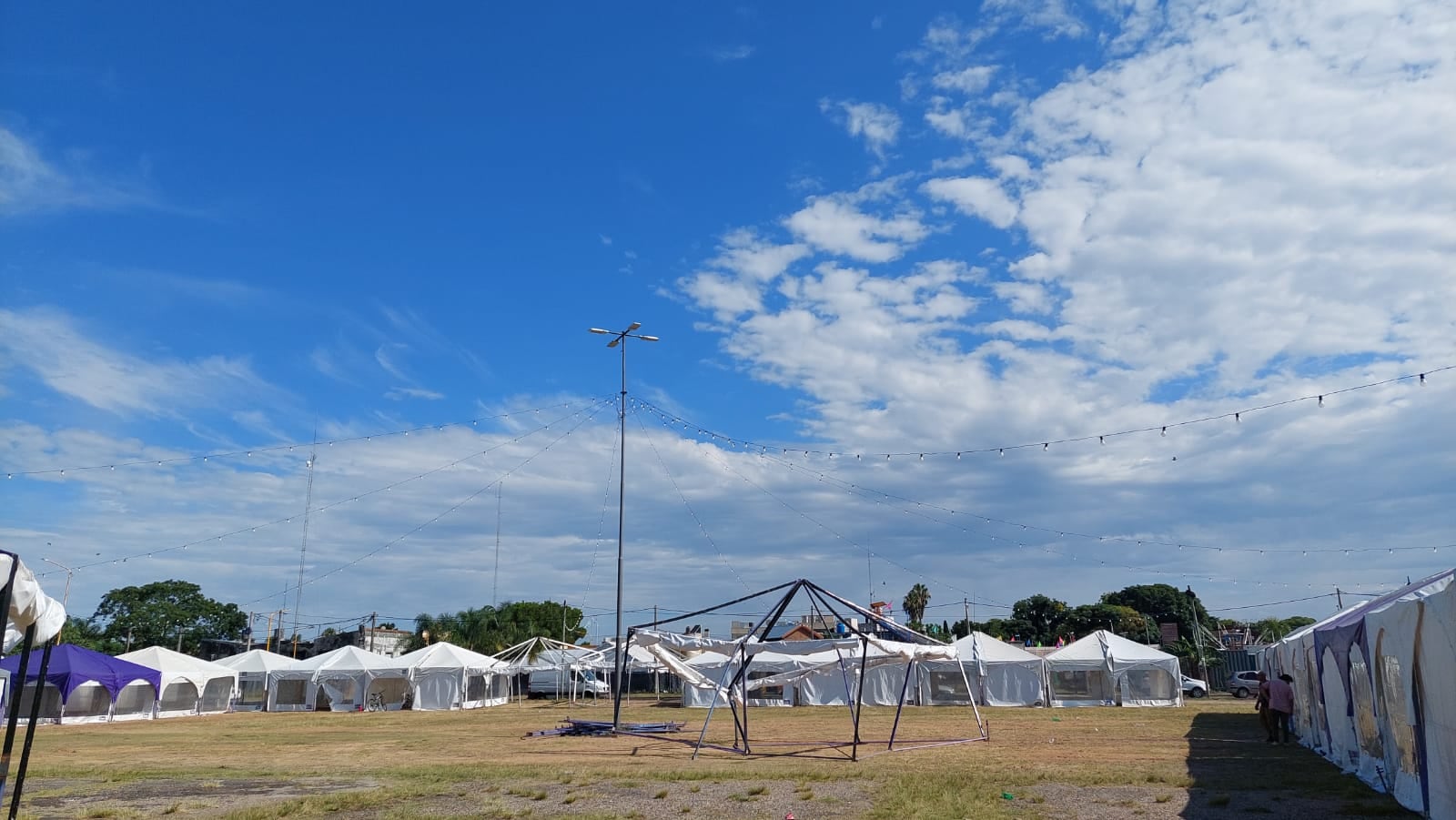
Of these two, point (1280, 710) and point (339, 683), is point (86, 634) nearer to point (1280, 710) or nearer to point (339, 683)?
point (339, 683)

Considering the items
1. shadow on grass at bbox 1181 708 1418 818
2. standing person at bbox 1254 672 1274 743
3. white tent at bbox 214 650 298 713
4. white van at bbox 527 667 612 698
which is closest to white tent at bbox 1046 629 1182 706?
standing person at bbox 1254 672 1274 743

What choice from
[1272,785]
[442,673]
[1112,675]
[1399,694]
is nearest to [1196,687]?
[1112,675]

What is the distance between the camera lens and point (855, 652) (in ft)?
88.5

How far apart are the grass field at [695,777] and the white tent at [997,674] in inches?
479

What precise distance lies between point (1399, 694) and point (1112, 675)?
30144mm

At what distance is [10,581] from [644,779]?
967cm

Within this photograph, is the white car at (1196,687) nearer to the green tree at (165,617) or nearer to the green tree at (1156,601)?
the green tree at (1156,601)

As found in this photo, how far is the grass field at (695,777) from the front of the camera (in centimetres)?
1172

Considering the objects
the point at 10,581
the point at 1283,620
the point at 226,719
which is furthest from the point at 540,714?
the point at 1283,620

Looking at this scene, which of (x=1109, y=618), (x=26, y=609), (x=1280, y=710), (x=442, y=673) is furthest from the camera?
(x=1109, y=618)

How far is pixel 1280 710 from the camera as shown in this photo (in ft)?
66.0

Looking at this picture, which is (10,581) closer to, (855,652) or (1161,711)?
(855,652)

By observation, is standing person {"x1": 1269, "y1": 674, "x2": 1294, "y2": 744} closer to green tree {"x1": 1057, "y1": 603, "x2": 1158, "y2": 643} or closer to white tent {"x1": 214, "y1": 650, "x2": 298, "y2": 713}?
white tent {"x1": 214, "y1": 650, "x2": 298, "y2": 713}

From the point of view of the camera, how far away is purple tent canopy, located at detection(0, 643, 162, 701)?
118 feet
